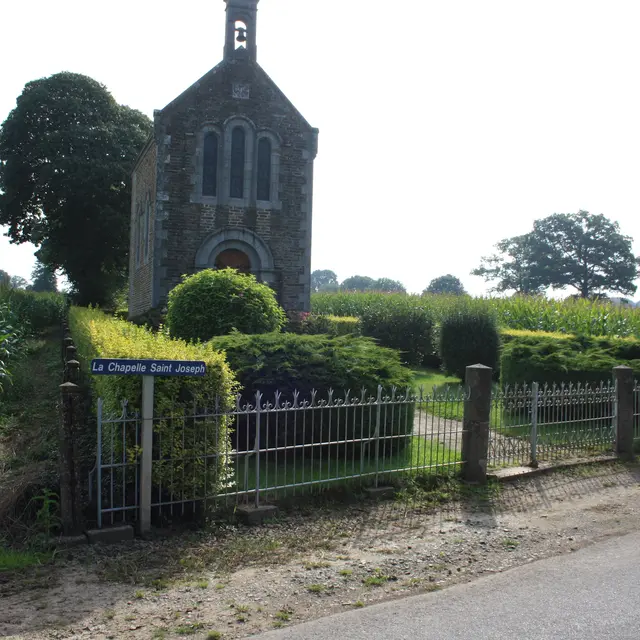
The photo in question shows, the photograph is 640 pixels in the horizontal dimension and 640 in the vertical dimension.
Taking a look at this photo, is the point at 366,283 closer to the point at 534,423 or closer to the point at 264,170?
the point at 264,170

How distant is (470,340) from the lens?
1947 centimetres

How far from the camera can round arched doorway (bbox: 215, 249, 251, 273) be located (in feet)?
76.1

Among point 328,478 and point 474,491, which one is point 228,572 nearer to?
point 328,478

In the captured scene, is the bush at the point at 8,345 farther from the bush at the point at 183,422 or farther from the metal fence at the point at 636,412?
the metal fence at the point at 636,412

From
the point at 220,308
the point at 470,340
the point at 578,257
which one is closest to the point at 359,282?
the point at 578,257

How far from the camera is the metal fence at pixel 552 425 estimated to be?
9.77 metres

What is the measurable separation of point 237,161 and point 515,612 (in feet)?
66.9

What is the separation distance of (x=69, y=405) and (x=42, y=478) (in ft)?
4.83

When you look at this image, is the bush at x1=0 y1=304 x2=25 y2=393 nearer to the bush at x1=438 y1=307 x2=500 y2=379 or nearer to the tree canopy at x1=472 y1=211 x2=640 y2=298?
the bush at x1=438 y1=307 x2=500 y2=379

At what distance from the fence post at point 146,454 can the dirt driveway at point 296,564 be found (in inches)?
13.0

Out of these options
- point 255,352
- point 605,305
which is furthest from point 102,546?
point 605,305

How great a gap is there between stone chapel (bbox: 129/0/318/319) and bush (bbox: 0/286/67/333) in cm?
494

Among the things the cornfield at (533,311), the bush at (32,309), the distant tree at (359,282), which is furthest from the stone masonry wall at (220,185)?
the distant tree at (359,282)

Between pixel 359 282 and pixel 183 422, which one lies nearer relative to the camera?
pixel 183 422
